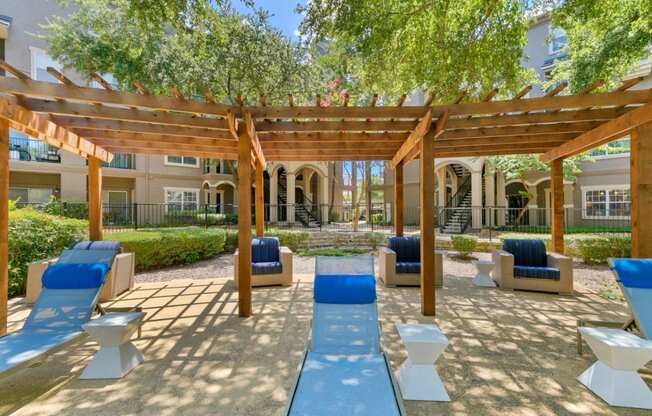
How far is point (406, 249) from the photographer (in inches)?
272

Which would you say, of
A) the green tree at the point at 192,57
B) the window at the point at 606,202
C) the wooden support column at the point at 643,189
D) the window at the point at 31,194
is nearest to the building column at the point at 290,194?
the green tree at the point at 192,57

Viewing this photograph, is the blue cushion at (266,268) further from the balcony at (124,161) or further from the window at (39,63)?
the window at (39,63)

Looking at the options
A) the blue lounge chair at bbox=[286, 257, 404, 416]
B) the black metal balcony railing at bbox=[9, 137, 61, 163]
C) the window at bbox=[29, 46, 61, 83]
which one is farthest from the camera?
the black metal balcony railing at bbox=[9, 137, 61, 163]

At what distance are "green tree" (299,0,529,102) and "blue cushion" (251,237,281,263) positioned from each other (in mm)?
4417

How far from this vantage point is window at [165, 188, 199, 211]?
17.6 meters

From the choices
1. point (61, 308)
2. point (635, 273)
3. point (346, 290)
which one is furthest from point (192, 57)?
point (635, 273)

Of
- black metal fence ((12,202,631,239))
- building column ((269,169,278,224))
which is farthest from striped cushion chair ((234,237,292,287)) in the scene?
building column ((269,169,278,224))

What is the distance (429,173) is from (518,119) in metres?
1.75

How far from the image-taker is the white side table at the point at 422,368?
8.82 ft

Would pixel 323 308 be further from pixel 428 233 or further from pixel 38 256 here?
pixel 38 256

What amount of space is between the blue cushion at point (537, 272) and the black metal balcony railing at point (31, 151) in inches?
748

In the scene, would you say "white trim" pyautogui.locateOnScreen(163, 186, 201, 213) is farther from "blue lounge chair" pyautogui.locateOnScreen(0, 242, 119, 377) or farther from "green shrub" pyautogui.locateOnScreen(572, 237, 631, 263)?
"green shrub" pyautogui.locateOnScreen(572, 237, 631, 263)

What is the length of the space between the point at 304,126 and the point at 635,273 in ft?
15.7

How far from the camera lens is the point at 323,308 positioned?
342 cm
